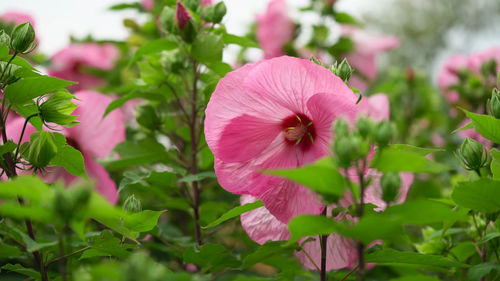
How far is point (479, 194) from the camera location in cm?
60

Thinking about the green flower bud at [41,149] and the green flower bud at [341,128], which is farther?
the green flower bud at [41,149]

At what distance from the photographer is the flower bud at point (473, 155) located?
2.29 ft

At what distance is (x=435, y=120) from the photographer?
1.95 m

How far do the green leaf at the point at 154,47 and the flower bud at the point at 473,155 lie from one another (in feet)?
1.80

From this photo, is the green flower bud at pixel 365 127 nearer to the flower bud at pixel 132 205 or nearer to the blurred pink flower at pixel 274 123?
the blurred pink flower at pixel 274 123

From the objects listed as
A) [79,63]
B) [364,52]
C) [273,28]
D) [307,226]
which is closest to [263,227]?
[307,226]

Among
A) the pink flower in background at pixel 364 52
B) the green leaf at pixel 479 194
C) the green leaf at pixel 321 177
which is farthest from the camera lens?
the pink flower in background at pixel 364 52

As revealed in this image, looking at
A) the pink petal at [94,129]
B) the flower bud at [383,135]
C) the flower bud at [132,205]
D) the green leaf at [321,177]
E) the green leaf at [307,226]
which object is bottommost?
the flower bud at [132,205]

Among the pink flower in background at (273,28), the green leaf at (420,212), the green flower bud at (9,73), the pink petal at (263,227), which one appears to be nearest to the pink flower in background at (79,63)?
the pink flower in background at (273,28)

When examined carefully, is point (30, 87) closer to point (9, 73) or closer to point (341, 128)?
point (9, 73)

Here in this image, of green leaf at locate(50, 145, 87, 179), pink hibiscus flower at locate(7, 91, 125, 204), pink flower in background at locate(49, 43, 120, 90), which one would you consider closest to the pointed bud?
pink hibiscus flower at locate(7, 91, 125, 204)

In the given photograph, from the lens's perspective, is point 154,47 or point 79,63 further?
point 79,63

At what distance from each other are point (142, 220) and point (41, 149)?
159 mm

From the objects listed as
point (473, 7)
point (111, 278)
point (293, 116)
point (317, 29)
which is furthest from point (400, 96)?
point (473, 7)
